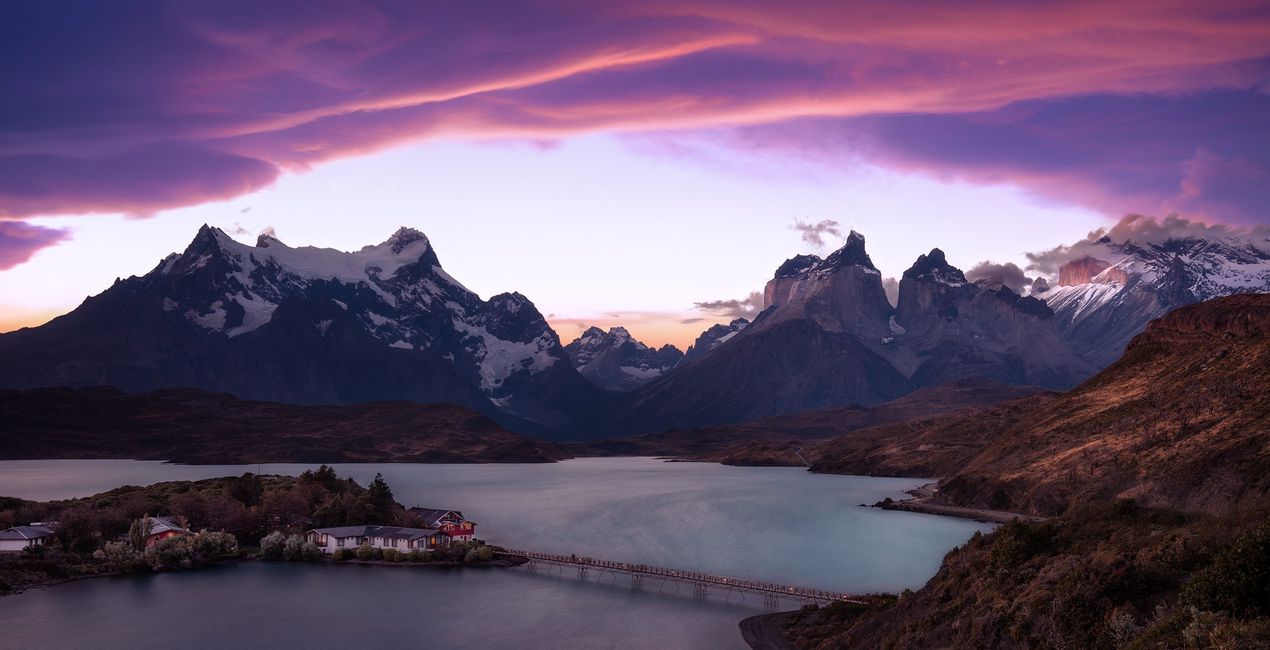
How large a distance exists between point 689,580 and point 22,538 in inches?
3232

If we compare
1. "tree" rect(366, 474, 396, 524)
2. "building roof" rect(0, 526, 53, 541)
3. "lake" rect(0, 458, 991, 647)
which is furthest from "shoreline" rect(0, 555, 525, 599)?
"tree" rect(366, 474, 396, 524)

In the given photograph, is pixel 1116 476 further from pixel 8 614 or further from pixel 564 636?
pixel 8 614

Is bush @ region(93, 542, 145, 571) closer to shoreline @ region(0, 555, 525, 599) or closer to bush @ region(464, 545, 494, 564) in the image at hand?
shoreline @ region(0, 555, 525, 599)

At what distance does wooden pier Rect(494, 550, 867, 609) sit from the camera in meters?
94.4

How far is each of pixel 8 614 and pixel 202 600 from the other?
17163mm

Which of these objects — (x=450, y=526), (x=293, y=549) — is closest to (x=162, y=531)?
(x=293, y=549)

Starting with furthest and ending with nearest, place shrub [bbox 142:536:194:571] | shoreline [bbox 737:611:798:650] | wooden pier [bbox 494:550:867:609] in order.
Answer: shrub [bbox 142:536:194:571], wooden pier [bbox 494:550:867:609], shoreline [bbox 737:611:798:650]

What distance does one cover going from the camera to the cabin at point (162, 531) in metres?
119

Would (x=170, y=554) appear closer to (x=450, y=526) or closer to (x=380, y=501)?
(x=380, y=501)

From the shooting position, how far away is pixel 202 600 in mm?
99375

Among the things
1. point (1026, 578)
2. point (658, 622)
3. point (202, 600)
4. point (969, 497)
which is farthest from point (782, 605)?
point (969, 497)

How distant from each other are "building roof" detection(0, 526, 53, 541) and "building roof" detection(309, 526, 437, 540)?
3235 cm

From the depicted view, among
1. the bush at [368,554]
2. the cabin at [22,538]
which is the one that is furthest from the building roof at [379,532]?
the cabin at [22,538]

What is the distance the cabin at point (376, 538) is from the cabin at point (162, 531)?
15.8 m
